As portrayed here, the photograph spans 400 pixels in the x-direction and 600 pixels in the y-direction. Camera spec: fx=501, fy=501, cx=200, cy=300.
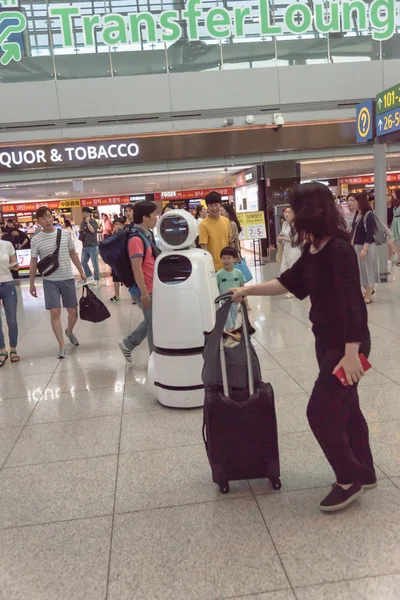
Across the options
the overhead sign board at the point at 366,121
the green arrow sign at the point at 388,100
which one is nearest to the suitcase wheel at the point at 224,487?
the green arrow sign at the point at 388,100

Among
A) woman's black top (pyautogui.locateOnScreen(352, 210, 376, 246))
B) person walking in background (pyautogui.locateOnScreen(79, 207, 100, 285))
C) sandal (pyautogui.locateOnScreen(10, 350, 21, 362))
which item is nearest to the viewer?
sandal (pyautogui.locateOnScreen(10, 350, 21, 362))

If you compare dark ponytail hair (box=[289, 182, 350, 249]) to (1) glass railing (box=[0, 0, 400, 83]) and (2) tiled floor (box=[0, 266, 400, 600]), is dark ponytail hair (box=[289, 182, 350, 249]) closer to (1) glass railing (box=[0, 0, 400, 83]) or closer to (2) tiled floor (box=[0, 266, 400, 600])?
(2) tiled floor (box=[0, 266, 400, 600])

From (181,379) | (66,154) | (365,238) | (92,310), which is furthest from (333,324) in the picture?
(66,154)

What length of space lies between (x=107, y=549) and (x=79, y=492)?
589mm

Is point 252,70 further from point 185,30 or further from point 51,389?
point 51,389

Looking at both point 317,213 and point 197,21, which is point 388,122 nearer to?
point 317,213

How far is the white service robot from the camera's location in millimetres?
3773

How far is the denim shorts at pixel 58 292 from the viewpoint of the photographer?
5648 millimetres

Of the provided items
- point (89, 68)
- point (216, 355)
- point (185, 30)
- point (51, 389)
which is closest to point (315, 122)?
point (185, 30)

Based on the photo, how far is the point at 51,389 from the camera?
474 cm

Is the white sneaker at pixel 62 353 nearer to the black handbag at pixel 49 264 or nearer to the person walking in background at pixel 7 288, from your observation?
the person walking in background at pixel 7 288

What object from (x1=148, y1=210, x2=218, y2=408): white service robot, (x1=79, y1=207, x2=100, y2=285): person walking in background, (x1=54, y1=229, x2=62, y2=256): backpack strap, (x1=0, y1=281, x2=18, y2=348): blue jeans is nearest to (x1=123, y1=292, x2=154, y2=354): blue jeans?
(x1=148, y1=210, x2=218, y2=408): white service robot

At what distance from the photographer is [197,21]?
12.4 meters

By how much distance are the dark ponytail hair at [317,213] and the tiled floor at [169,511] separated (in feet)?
4.50
